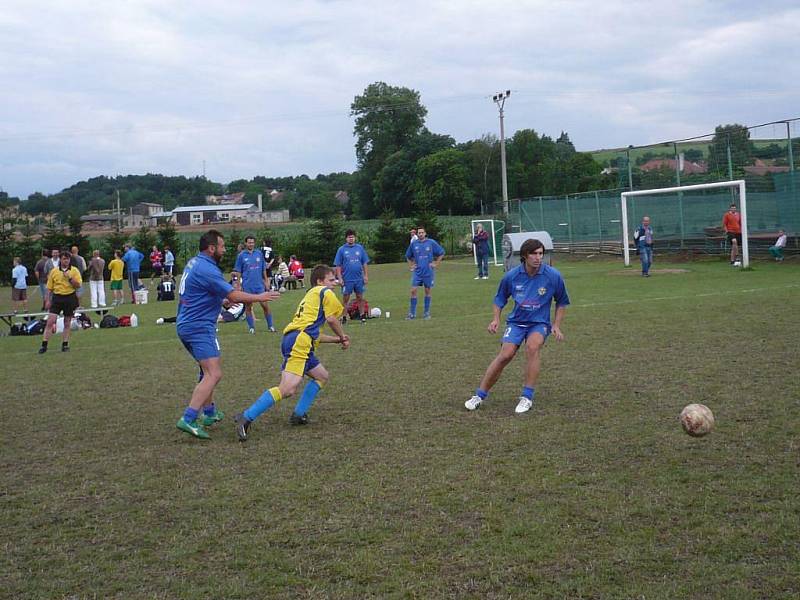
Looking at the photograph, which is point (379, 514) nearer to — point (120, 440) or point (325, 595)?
point (325, 595)

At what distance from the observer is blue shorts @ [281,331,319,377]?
8547 mm

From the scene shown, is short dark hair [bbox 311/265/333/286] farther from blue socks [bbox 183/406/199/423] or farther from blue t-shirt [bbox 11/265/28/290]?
blue t-shirt [bbox 11/265/28/290]

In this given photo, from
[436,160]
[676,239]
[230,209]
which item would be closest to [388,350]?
[676,239]

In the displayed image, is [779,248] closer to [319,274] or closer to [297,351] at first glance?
[319,274]

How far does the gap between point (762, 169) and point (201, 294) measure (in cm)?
2619

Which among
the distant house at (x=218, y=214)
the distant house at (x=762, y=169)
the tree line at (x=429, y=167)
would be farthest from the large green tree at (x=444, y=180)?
the distant house at (x=762, y=169)

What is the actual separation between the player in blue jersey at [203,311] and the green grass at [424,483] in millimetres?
462

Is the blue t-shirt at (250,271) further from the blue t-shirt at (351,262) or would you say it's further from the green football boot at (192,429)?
the green football boot at (192,429)

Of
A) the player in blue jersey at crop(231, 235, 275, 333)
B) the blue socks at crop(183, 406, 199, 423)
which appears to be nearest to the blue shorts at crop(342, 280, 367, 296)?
the player in blue jersey at crop(231, 235, 275, 333)

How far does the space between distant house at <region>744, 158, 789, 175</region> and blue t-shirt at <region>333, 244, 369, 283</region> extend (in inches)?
691

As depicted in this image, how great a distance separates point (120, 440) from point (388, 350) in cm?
600

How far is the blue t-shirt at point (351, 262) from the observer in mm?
18078

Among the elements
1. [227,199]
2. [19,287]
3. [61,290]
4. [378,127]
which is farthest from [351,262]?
[227,199]

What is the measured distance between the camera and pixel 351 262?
Answer: 1808 centimetres
